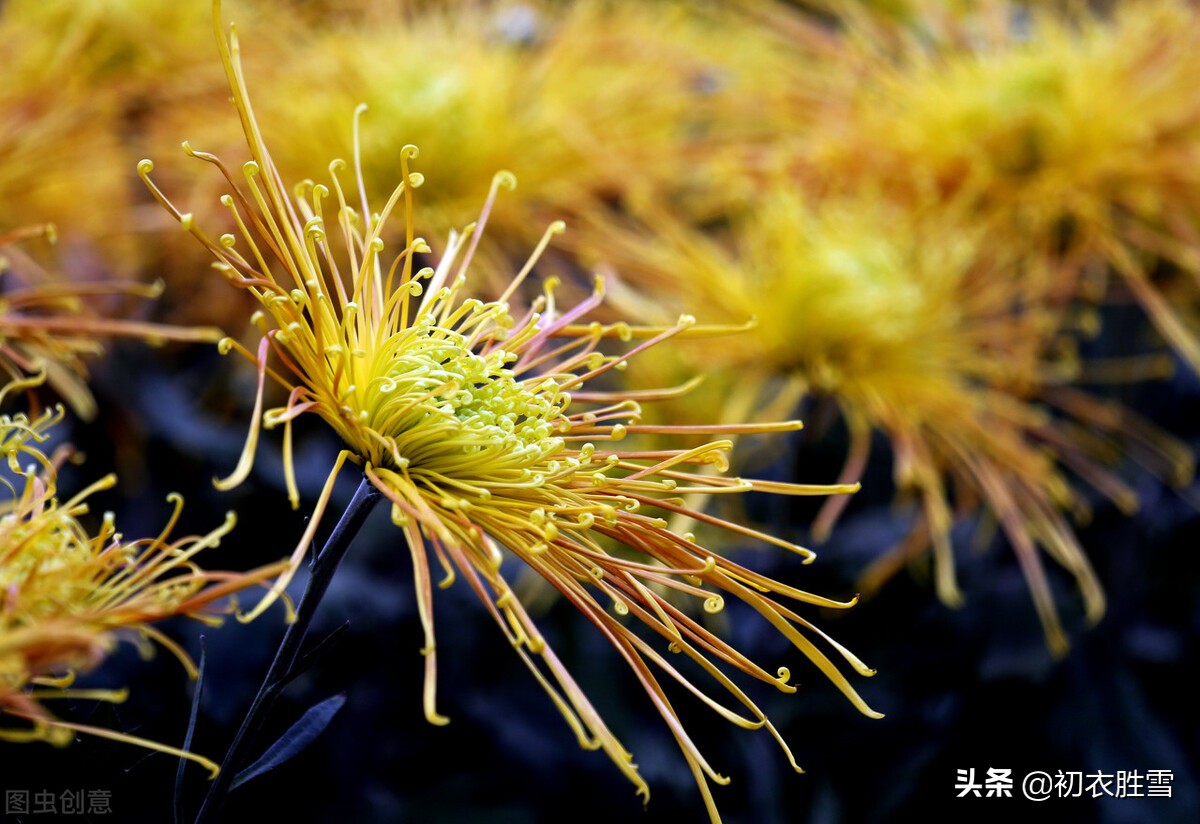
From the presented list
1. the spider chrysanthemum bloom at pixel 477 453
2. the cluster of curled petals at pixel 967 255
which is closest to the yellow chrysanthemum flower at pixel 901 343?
the cluster of curled petals at pixel 967 255

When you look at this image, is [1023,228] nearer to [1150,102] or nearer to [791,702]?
[1150,102]

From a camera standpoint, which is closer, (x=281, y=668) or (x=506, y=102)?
(x=281, y=668)

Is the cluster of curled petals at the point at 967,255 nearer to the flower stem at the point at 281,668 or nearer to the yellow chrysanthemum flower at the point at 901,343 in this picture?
the yellow chrysanthemum flower at the point at 901,343

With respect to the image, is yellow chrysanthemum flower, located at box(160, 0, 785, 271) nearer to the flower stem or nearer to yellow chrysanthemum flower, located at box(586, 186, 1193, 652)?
yellow chrysanthemum flower, located at box(586, 186, 1193, 652)

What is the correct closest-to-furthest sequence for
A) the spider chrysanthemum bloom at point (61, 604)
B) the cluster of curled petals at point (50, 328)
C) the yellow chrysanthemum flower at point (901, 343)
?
the spider chrysanthemum bloom at point (61, 604) → the cluster of curled petals at point (50, 328) → the yellow chrysanthemum flower at point (901, 343)

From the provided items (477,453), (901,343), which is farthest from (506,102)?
(477,453)

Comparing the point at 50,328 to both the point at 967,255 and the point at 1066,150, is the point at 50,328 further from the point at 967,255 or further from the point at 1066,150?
the point at 1066,150

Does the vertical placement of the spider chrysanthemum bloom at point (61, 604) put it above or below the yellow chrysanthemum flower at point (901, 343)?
below
